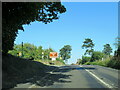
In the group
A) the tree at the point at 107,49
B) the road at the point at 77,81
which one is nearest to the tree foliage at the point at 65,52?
the tree at the point at 107,49

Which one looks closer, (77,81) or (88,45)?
(77,81)

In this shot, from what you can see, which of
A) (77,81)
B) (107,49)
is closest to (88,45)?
(107,49)

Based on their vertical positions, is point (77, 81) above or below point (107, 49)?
below

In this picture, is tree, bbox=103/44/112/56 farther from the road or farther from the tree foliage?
the road

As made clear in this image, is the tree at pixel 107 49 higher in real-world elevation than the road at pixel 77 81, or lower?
higher

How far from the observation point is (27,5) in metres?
13.3

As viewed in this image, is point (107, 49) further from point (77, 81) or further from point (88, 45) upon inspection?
point (77, 81)

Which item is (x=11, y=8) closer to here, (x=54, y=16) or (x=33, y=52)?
(x=54, y=16)

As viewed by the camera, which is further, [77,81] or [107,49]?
[107,49]

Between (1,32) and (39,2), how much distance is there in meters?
2.81

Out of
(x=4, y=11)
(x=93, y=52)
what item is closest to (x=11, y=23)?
(x=4, y=11)

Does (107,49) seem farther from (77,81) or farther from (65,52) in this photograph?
(77,81)

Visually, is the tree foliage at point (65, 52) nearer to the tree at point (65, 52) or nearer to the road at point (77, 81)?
the tree at point (65, 52)

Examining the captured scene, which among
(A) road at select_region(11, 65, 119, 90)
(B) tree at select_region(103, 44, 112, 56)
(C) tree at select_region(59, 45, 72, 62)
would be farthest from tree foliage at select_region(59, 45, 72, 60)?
(A) road at select_region(11, 65, 119, 90)
